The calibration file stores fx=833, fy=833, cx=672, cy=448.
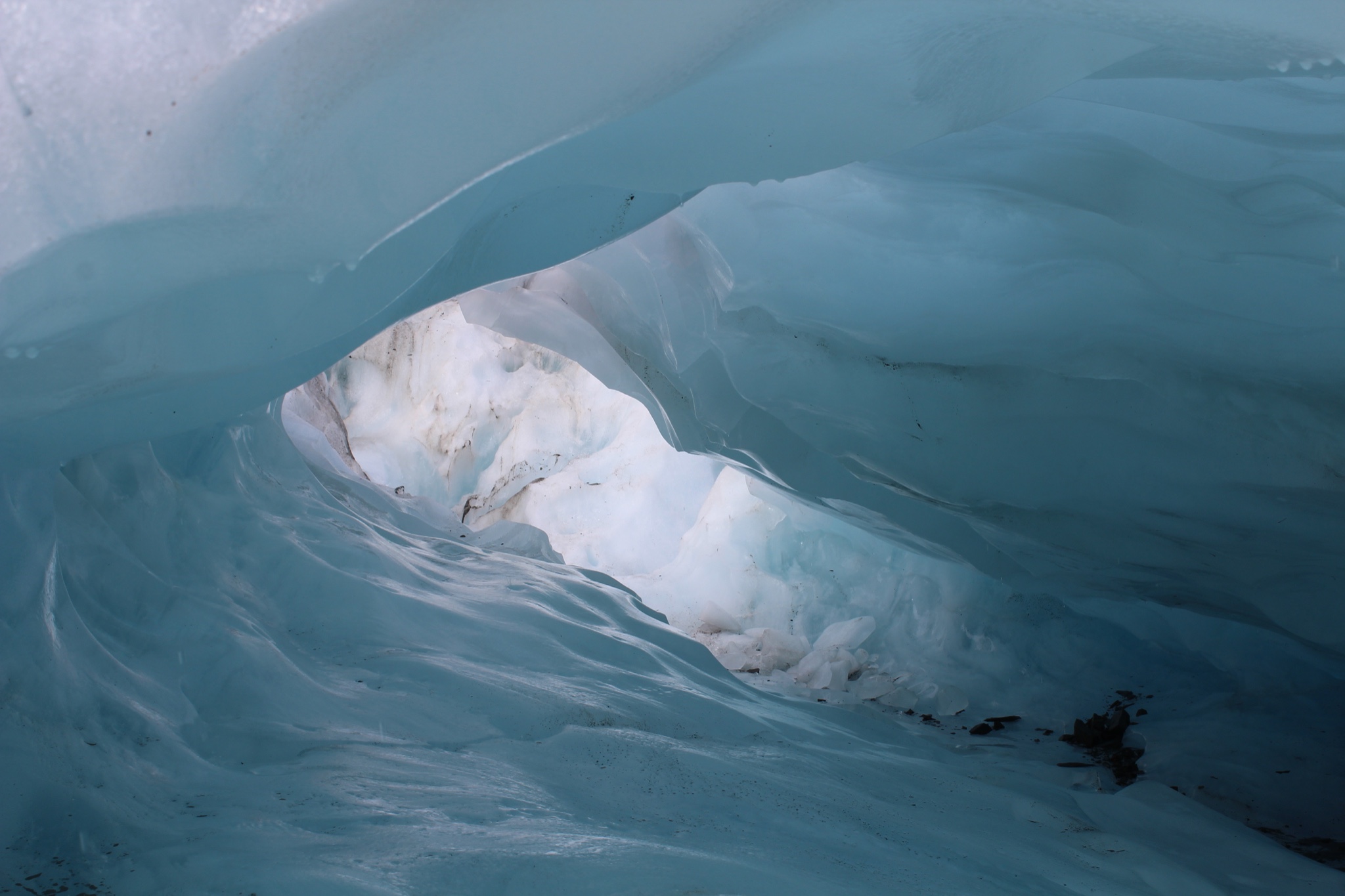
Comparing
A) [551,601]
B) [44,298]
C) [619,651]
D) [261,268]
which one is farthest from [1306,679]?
[44,298]

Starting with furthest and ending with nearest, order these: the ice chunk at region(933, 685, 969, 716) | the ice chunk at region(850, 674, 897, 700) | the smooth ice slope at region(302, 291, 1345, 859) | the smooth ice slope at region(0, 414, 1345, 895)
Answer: the ice chunk at region(850, 674, 897, 700), the ice chunk at region(933, 685, 969, 716), the smooth ice slope at region(302, 291, 1345, 859), the smooth ice slope at region(0, 414, 1345, 895)

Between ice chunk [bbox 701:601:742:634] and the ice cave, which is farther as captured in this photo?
ice chunk [bbox 701:601:742:634]

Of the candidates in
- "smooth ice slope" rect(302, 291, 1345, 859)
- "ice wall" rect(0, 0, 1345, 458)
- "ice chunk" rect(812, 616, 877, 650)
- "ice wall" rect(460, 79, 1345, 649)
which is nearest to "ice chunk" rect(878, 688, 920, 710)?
"smooth ice slope" rect(302, 291, 1345, 859)

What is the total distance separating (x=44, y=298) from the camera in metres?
1.41

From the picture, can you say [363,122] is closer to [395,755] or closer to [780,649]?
[395,755]

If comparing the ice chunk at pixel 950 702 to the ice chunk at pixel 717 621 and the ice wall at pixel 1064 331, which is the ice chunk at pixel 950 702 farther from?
the ice chunk at pixel 717 621

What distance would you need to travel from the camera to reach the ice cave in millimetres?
1488

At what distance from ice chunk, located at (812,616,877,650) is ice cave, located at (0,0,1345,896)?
0.66 m

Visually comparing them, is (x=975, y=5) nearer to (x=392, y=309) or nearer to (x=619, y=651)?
(x=392, y=309)

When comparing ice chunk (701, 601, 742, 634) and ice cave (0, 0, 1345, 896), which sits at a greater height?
Answer: ice cave (0, 0, 1345, 896)

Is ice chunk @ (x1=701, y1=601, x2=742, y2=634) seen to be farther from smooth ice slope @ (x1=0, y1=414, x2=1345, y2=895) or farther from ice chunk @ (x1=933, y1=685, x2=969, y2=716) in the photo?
smooth ice slope @ (x1=0, y1=414, x2=1345, y2=895)

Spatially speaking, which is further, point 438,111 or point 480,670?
point 480,670

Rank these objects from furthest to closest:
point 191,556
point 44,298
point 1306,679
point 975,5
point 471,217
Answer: point 1306,679
point 191,556
point 471,217
point 975,5
point 44,298

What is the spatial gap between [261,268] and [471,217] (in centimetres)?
50
